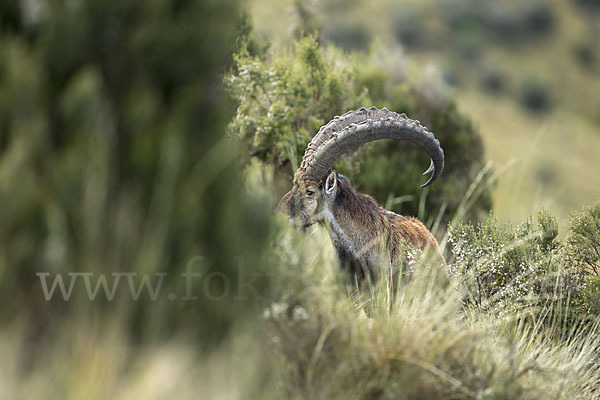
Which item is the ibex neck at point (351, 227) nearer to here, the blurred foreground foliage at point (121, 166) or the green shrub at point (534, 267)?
the green shrub at point (534, 267)

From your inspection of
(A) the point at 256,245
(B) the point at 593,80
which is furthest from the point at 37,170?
(B) the point at 593,80

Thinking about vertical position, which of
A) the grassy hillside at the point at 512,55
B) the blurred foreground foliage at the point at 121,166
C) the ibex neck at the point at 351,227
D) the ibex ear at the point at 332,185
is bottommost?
the grassy hillside at the point at 512,55

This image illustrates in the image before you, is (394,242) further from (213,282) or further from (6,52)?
(6,52)

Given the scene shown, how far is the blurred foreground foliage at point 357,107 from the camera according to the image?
24.2 feet

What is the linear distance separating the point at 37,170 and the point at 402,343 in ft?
7.49

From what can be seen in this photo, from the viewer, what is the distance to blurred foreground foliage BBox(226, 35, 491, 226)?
24.2 feet

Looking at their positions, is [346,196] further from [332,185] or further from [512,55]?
[512,55]

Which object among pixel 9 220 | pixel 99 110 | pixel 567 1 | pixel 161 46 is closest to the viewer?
pixel 9 220

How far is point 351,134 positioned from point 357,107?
2614 millimetres

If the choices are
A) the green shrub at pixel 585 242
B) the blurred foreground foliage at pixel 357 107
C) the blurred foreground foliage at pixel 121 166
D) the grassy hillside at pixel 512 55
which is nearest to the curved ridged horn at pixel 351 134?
the blurred foreground foliage at pixel 357 107

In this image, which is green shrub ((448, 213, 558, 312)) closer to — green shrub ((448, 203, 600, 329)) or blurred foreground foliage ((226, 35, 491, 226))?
green shrub ((448, 203, 600, 329))

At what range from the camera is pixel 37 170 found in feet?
9.59

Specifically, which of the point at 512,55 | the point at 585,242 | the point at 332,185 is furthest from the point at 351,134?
the point at 512,55

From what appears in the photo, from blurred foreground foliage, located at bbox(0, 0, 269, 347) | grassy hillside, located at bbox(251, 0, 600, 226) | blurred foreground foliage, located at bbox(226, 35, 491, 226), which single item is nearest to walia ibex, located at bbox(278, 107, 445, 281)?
blurred foreground foliage, located at bbox(226, 35, 491, 226)
